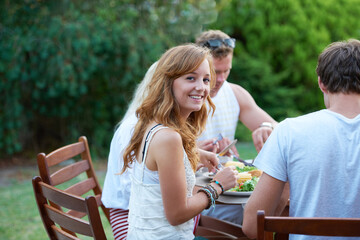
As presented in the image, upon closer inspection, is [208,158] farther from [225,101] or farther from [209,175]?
[225,101]

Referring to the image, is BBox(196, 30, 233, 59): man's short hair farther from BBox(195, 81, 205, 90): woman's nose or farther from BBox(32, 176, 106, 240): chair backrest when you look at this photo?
BBox(32, 176, 106, 240): chair backrest

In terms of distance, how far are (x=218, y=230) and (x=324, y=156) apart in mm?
1315

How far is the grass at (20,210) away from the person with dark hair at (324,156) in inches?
116

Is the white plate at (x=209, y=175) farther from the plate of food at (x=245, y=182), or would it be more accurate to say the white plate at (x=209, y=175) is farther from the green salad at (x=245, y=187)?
the green salad at (x=245, y=187)

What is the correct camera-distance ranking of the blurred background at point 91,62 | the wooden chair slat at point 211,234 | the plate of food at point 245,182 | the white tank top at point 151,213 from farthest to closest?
1. the blurred background at point 91,62
2. the wooden chair slat at point 211,234
3. the plate of food at point 245,182
4. the white tank top at point 151,213

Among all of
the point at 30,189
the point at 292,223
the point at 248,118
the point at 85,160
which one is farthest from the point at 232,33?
the point at 292,223

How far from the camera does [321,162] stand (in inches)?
64.7

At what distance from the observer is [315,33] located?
9008 mm

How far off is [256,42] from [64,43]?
437cm

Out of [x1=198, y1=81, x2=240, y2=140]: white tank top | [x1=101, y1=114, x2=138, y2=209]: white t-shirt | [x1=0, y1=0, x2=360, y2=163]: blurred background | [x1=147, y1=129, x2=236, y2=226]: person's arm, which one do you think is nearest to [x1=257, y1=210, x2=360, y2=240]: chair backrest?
[x1=147, y1=129, x2=236, y2=226]: person's arm

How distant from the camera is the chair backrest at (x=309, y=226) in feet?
4.71

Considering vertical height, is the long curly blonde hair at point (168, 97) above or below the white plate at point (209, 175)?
above

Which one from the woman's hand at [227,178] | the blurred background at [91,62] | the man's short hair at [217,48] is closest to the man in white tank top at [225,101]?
the man's short hair at [217,48]

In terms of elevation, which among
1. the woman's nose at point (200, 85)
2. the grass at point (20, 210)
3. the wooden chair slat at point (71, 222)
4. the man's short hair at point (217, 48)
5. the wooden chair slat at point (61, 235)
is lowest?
the grass at point (20, 210)
